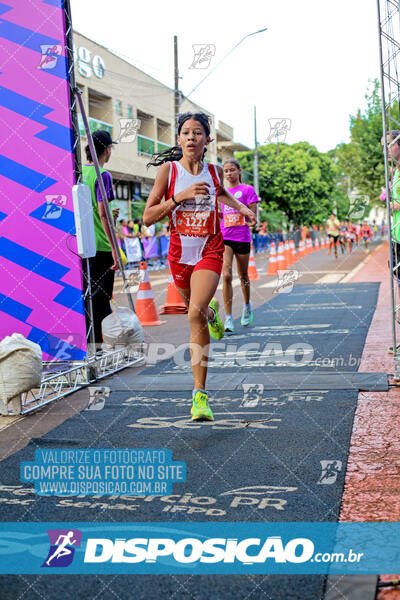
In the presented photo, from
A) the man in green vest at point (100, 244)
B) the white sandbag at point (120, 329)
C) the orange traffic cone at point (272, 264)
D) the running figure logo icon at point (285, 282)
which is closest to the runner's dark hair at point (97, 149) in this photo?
the man in green vest at point (100, 244)

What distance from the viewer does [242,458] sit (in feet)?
12.3

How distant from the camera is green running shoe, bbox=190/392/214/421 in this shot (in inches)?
179

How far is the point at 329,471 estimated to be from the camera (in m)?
3.45

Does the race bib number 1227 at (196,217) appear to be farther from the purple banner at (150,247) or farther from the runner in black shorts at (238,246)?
the purple banner at (150,247)

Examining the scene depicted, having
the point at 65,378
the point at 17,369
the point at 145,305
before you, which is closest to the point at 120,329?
the point at 65,378

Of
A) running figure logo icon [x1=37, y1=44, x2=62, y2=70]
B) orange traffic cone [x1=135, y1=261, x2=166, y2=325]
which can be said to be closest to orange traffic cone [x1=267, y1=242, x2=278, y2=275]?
orange traffic cone [x1=135, y1=261, x2=166, y2=325]

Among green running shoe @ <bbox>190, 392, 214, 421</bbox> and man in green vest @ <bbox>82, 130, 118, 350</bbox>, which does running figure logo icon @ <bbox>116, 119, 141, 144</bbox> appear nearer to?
man in green vest @ <bbox>82, 130, 118, 350</bbox>

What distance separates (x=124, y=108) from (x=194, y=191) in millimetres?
28963

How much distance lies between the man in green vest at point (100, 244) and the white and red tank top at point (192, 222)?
1609 mm

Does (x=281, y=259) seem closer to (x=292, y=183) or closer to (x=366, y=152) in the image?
(x=366, y=152)

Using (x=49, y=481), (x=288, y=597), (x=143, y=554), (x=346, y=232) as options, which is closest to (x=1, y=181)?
(x=49, y=481)

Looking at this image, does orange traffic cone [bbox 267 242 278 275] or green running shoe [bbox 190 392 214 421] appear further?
orange traffic cone [bbox 267 242 278 275]

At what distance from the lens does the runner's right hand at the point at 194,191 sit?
4539 mm

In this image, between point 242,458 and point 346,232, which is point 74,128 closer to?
point 242,458
